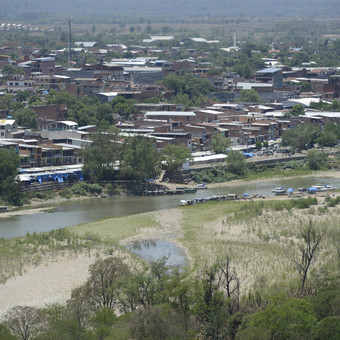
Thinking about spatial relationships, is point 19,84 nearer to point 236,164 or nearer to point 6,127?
point 6,127

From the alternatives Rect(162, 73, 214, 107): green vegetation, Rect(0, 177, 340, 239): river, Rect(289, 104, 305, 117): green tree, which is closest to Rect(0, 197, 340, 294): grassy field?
Rect(0, 177, 340, 239): river

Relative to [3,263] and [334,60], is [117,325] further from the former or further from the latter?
[334,60]

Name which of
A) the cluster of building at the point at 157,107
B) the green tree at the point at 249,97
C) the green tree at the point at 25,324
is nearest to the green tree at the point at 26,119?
the cluster of building at the point at 157,107

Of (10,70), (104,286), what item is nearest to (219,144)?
(104,286)

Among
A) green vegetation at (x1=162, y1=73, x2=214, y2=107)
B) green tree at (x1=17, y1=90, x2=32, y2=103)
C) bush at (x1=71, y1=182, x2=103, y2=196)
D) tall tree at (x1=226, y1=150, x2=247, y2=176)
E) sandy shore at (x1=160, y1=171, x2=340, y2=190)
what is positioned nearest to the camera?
bush at (x1=71, y1=182, x2=103, y2=196)

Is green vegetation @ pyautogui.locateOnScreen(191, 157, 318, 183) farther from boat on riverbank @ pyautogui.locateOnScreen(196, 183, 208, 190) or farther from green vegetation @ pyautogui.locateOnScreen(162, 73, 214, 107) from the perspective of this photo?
green vegetation @ pyautogui.locateOnScreen(162, 73, 214, 107)

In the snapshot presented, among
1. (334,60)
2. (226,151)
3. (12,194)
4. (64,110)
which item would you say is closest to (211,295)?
(12,194)

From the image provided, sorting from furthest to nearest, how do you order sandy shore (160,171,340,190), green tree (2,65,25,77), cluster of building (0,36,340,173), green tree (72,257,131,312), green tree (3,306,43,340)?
green tree (2,65,25,77) → cluster of building (0,36,340,173) → sandy shore (160,171,340,190) → green tree (72,257,131,312) → green tree (3,306,43,340)
